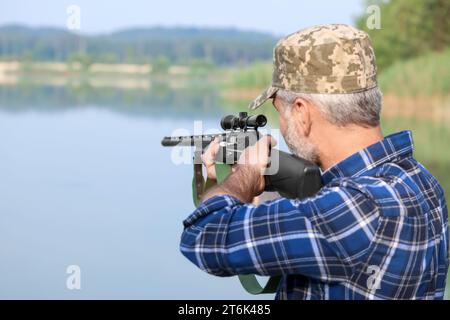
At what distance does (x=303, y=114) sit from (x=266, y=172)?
278 mm

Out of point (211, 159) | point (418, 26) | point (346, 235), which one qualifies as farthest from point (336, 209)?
point (418, 26)

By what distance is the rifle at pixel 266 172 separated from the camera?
2.49 meters

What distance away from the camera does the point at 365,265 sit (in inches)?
86.7

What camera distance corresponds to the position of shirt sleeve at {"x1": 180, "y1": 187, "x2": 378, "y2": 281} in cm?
220

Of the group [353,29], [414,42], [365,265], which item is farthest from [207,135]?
[414,42]

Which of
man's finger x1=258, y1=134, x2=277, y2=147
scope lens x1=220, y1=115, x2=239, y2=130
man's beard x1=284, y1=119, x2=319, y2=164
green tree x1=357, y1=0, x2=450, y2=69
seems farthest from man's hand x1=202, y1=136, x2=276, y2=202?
green tree x1=357, y1=0, x2=450, y2=69

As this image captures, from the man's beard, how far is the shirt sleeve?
166 mm

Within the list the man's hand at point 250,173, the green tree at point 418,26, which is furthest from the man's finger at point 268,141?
the green tree at point 418,26

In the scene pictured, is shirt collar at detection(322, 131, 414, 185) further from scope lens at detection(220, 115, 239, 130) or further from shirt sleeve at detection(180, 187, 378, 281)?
scope lens at detection(220, 115, 239, 130)

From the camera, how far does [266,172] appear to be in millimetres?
2582

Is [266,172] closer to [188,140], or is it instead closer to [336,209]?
[336,209]

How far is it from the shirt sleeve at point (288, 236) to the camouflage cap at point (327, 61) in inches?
10.4

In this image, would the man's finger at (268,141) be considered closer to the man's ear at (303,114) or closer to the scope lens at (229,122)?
the man's ear at (303,114)
